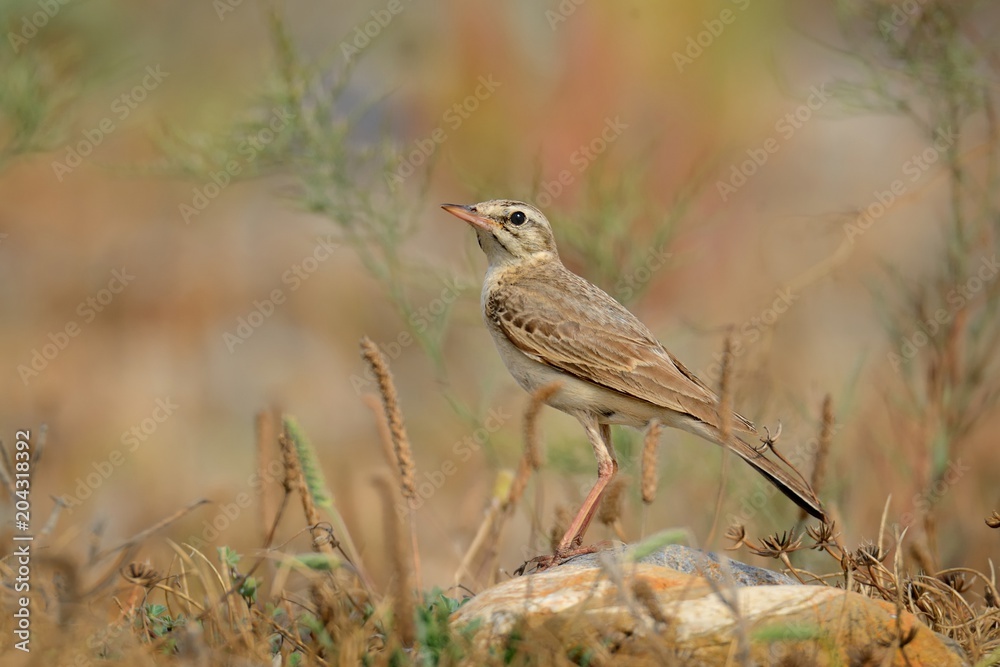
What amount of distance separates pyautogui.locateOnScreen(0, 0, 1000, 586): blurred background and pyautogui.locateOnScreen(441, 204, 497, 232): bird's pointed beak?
23.6 inches

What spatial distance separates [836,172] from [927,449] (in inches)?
323

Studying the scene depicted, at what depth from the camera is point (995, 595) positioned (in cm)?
346

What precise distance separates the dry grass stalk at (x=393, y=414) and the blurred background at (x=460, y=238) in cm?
229

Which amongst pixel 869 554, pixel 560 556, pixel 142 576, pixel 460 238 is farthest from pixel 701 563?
pixel 460 238

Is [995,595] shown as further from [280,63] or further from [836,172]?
[836,172]

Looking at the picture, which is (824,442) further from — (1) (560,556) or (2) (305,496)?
(2) (305,496)

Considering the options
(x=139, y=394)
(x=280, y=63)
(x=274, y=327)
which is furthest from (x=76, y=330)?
(x=280, y=63)

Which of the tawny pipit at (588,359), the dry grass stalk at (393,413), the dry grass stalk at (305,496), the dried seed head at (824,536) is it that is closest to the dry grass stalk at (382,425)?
the dry grass stalk at (393,413)

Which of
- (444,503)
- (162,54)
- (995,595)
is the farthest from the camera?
(162,54)

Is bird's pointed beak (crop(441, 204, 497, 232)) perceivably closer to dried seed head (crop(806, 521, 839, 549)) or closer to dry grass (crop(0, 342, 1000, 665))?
dry grass (crop(0, 342, 1000, 665))

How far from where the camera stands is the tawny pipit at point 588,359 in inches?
189

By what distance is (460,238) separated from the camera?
12.4 m

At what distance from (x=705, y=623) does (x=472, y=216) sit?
280 cm

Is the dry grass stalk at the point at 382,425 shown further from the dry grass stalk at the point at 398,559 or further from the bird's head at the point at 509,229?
the bird's head at the point at 509,229
